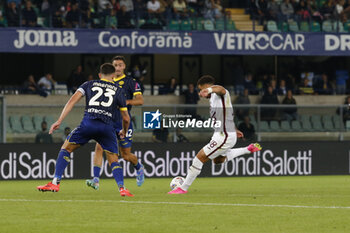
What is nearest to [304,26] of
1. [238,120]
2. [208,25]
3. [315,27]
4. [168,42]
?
[315,27]

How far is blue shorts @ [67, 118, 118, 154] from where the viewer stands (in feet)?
41.3

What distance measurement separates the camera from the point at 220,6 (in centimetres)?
3036

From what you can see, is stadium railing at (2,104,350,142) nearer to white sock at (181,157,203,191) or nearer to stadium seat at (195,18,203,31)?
white sock at (181,157,203,191)

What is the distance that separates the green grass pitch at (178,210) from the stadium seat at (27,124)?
11.9ft

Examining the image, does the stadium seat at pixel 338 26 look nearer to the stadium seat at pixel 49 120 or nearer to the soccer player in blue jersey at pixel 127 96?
the stadium seat at pixel 49 120

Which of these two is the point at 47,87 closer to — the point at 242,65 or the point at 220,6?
the point at 220,6

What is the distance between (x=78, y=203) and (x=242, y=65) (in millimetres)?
22340

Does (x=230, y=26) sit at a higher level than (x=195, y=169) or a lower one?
higher

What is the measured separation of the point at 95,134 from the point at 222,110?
6.58 ft

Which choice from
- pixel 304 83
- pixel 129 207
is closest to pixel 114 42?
pixel 304 83

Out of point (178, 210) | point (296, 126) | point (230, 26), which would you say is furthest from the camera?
point (230, 26)

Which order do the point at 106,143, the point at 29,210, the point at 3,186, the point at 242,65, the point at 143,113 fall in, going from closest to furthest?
the point at 29,210
the point at 106,143
the point at 3,186
the point at 143,113
the point at 242,65

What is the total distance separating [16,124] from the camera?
63.6ft

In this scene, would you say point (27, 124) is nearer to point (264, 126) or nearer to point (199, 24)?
point (264, 126)
